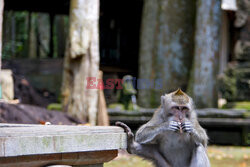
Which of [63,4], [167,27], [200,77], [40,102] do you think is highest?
[63,4]

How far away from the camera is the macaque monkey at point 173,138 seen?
13.9 ft

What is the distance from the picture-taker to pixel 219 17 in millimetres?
11047

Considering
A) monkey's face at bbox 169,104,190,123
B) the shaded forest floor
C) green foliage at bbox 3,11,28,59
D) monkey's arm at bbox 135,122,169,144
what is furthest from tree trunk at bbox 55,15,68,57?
monkey's face at bbox 169,104,190,123

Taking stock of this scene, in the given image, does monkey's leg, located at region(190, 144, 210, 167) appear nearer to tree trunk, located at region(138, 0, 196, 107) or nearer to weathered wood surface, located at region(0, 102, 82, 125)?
weathered wood surface, located at region(0, 102, 82, 125)

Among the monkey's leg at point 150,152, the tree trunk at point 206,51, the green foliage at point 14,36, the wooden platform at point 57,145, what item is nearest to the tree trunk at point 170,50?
the tree trunk at point 206,51

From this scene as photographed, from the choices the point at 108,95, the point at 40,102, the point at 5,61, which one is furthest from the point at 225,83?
the point at 5,61

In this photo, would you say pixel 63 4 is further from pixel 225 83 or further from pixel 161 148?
pixel 161 148

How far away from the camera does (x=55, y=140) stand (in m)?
3.16

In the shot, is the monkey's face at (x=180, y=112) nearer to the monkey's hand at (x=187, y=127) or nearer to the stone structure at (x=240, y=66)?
the monkey's hand at (x=187, y=127)

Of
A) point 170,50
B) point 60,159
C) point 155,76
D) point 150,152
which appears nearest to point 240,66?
point 170,50

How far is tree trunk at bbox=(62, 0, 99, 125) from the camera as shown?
332 inches

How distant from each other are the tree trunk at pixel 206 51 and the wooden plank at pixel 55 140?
25.0 ft

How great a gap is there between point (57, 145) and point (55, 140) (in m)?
0.04

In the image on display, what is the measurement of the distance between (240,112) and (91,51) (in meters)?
3.66
